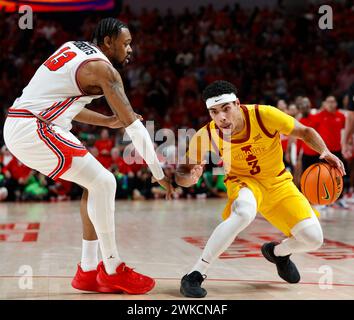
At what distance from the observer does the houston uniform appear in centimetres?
370

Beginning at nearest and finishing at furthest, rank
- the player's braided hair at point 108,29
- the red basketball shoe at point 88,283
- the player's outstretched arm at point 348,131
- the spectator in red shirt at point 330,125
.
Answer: the player's braided hair at point 108,29 < the red basketball shoe at point 88,283 < the player's outstretched arm at point 348,131 < the spectator in red shirt at point 330,125

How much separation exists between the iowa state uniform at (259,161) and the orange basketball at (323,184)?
16cm

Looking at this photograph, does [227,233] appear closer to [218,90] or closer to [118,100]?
[218,90]

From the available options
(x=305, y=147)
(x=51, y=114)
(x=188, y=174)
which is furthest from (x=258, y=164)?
(x=305, y=147)

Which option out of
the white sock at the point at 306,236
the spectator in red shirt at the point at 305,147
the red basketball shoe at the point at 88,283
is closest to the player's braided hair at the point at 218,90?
the white sock at the point at 306,236

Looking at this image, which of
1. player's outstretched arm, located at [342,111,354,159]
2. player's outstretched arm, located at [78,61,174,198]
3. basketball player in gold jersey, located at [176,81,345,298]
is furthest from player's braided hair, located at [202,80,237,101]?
player's outstretched arm, located at [342,111,354,159]

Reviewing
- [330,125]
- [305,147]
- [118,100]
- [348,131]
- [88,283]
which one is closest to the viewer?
[118,100]

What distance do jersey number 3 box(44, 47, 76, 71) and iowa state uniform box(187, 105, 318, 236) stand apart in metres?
1.04

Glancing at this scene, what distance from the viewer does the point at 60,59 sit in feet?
12.4

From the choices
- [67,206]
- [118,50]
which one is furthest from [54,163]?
[67,206]

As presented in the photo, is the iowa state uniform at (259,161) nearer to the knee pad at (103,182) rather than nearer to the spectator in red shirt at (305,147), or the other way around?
Result: the knee pad at (103,182)

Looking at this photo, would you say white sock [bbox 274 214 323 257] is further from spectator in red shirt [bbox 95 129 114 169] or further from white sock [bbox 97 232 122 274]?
spectator in red shirt [bbox 95 129 114 169]

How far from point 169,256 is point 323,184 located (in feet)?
5.60

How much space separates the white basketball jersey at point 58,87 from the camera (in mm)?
3711
